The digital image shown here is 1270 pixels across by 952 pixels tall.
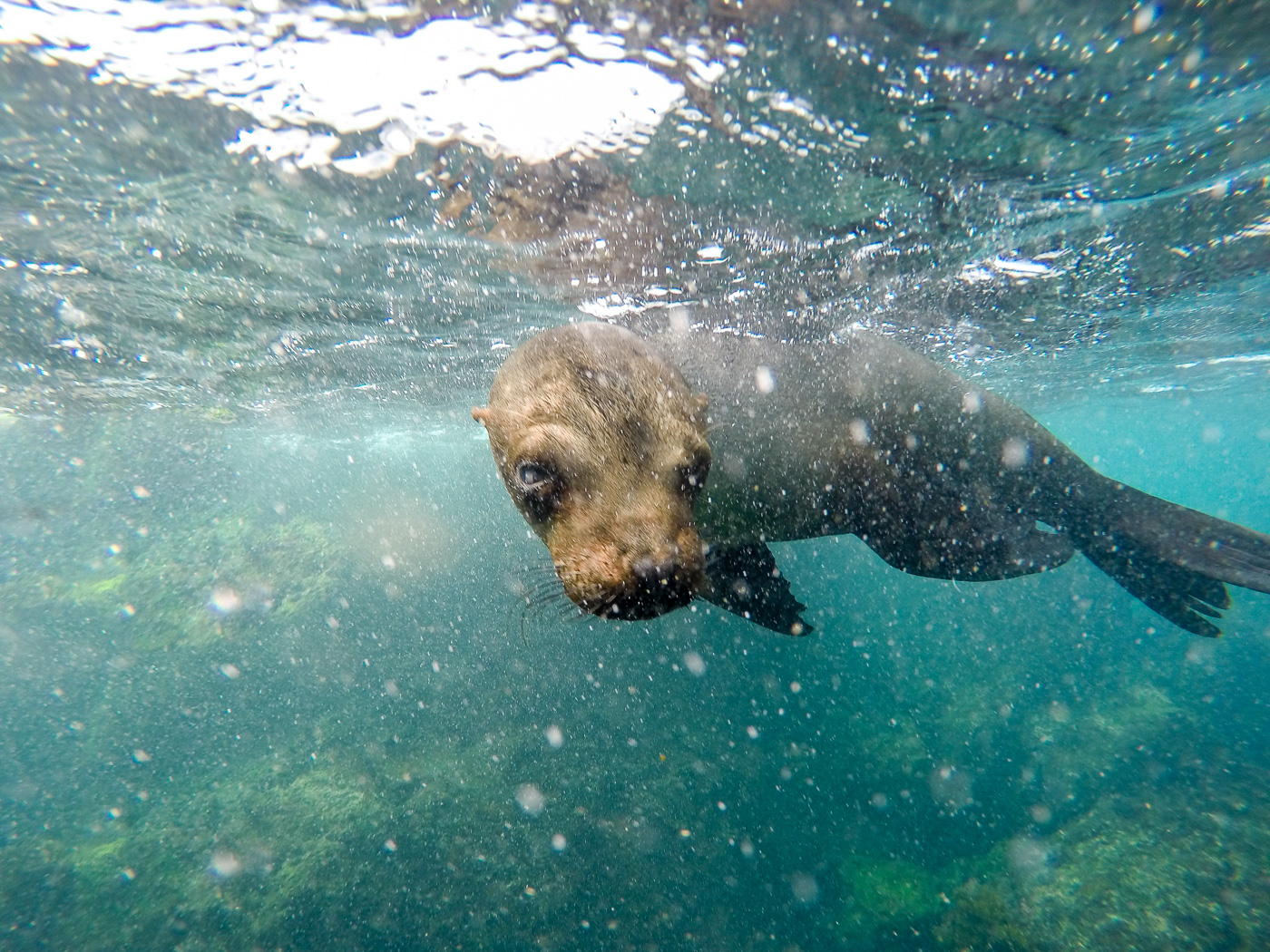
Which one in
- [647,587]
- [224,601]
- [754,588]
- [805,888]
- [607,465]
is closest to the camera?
[647,587]

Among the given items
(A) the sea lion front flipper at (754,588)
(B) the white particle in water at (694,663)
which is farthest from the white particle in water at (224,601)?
(A) the sea lion front flipper at (754,588)

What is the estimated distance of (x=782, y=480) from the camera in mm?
4098

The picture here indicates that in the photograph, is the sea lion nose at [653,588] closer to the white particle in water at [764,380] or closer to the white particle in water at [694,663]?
the white particle in water at [764,380]

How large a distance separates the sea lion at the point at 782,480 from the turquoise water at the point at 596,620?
0.95m

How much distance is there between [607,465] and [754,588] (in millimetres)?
2462

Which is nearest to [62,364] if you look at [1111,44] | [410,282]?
[410,282]

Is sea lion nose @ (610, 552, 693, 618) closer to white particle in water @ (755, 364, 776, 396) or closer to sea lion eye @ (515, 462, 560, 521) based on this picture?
sea lion eye @ (515, 462, 560, 521)

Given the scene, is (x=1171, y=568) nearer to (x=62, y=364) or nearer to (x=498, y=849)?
(x=498, y=849)

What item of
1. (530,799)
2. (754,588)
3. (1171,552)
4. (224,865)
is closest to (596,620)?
(754,588)

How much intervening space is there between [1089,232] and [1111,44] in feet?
15.1

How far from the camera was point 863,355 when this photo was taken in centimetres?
523

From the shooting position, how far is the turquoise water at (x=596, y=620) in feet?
17.7

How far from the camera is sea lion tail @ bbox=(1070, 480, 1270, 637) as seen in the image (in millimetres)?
4934

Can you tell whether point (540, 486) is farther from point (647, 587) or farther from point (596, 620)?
point (596, 620)
